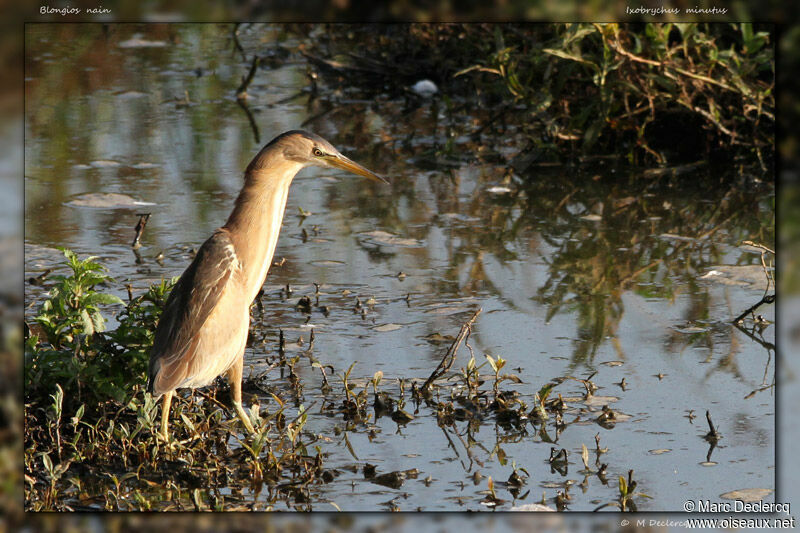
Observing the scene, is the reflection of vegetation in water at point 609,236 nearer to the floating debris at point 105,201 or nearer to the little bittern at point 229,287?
the little bittern at point 229,287

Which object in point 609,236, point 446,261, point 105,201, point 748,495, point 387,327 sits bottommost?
point 748,495

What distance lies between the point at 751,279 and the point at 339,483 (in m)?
2.45

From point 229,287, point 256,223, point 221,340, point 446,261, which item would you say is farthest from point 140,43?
point 221,340

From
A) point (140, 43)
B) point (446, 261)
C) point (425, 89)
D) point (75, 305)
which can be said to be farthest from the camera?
point (140, 43)

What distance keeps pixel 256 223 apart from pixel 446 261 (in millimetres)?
1666

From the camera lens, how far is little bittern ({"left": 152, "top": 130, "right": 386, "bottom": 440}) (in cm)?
329

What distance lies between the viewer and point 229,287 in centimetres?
344

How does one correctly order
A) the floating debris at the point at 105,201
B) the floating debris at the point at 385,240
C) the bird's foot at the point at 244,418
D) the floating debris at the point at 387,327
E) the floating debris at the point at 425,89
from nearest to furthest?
the bird's foot at the point at 244,418
the floating debris at the point at 387,327
the floating debris at the point at 385,240
the floating debris at the point at 105,201
the floating debris at the point at 425,89

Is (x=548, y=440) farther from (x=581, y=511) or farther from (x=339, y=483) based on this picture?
(x=339, y=483)

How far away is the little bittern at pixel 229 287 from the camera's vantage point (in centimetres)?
329

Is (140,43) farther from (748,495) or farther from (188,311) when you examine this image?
(748,495)

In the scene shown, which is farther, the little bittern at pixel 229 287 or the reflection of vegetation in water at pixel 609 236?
the reflection of vegetation in water at pixel 609 236

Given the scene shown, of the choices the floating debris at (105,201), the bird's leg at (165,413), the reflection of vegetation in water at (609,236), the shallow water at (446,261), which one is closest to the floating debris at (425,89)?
the shallow water at (446,261)

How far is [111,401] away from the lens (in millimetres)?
3475
